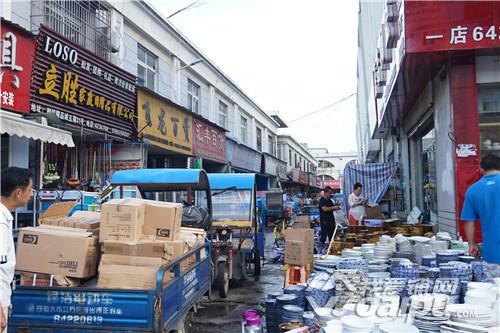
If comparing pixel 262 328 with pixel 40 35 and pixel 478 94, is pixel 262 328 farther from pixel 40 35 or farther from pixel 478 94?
pixel 40 35

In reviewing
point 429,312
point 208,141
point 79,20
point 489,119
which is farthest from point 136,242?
point 208,141

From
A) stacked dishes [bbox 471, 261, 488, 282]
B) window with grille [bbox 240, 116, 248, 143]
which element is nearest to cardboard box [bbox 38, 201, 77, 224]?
stacked dishes [bbox 471, 261, 488, 282]

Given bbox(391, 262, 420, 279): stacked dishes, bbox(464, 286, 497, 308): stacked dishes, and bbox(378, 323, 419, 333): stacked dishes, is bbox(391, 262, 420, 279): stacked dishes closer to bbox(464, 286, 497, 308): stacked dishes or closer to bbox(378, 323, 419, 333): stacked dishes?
bbox(464, 286, 497, 308): stacked dishes

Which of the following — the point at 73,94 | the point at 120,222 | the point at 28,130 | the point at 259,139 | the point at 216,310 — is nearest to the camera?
the point at 120,222

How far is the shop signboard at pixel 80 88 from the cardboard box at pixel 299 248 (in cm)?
495

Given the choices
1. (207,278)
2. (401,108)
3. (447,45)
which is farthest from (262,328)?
(401,108)

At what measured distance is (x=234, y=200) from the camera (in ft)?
31.2

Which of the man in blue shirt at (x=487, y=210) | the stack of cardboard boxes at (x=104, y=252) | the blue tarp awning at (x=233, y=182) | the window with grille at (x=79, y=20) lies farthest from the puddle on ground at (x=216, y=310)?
the window with grille at (x=79, y=20)

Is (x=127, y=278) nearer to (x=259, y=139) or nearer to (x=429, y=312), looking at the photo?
(x=429, y=312)

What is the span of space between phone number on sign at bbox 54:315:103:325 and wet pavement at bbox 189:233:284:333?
87.9 inches

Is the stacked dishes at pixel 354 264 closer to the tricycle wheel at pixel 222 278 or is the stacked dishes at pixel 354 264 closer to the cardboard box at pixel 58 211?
the tricycle wheel at pixel 222 278

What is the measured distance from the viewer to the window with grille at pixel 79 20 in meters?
8.93

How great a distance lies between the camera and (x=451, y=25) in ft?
20.8

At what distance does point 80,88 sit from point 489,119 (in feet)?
25.3
